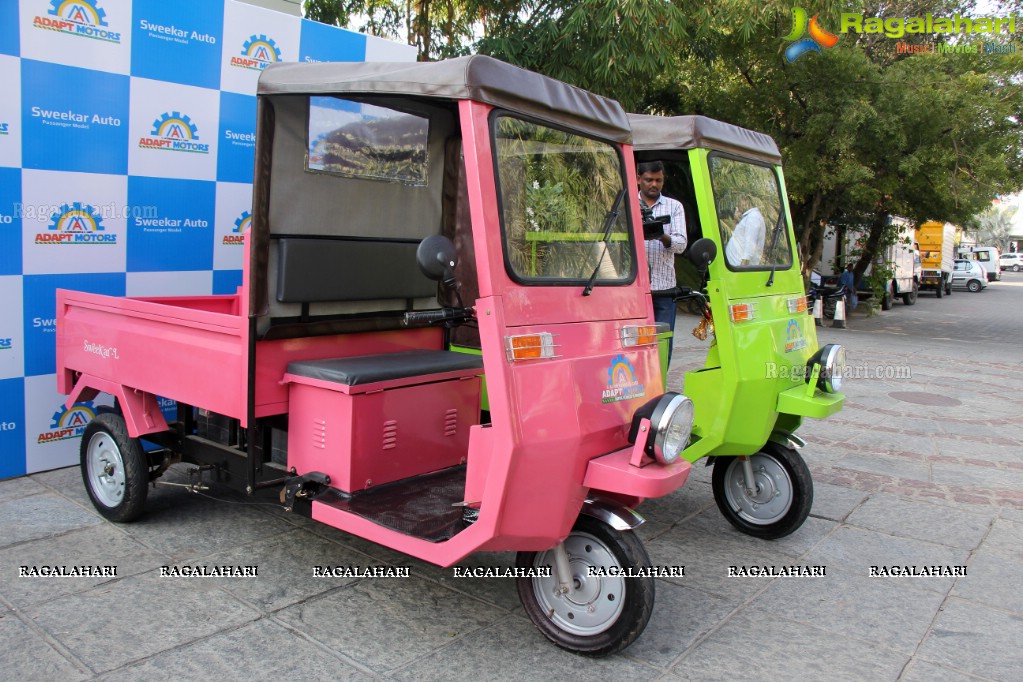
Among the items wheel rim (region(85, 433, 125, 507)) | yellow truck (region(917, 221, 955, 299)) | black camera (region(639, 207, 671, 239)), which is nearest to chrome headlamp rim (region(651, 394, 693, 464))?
black camera (region(639, 207, 671, 239))

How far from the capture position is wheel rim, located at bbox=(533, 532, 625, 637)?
9.66ft

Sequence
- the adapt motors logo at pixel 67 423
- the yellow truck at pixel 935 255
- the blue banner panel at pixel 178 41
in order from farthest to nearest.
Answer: the yellow truck at pixel 935 255, the blue banner panel at pixel 178 41, the adapt motors logo at pixel 67 423

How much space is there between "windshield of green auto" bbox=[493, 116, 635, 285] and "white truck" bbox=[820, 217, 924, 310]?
58.4 ft

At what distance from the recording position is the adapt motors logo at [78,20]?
4.77 m

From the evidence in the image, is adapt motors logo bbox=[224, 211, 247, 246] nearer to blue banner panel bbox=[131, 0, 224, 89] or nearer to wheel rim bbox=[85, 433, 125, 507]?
blue banner panel bbox=[131, 0, 224, 89]

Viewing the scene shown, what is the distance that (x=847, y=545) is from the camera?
14.2 ft

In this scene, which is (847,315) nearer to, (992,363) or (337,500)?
(992,363)

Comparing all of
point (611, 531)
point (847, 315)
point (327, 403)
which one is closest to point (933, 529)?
point (611, 531)

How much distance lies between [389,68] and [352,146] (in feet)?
3.41

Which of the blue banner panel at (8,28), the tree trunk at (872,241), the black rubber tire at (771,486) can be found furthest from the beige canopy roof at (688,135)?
the tree trunk at (872,241)

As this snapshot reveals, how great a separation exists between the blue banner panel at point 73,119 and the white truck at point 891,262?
1801 cm

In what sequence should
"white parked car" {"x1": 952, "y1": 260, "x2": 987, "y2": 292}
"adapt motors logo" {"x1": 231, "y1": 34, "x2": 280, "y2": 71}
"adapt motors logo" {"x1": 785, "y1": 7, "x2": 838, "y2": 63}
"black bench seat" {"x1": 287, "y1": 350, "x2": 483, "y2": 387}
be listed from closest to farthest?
1. "black bench seat" {"x1": 287, "y1": 350, "x2": 483, "y2": 387}
2. "adapt motors logo" {"x1": 231, "y1": 34, "x2": 280, "y2": 71}
3. "adapt motors logo" {"x1": 785, "y1": 7, "x2": 838, "y2": 63}
4. "white parked car" {"x1": 952, "y1": 260, "x2": 987, "y2": 292}

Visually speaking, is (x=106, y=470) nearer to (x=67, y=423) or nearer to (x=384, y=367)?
(x=67, y=423)

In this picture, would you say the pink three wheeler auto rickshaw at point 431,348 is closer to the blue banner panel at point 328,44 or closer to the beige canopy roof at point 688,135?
the beige canopy roof at point 688,135
